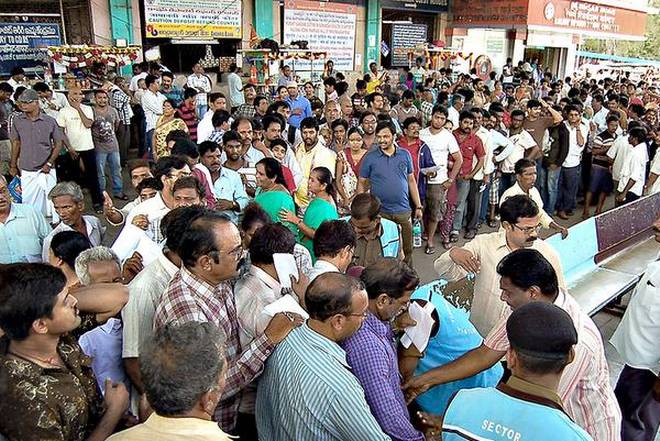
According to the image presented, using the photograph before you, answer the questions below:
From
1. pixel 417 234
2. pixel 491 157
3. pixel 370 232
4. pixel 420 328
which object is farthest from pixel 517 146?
pixel 420 328

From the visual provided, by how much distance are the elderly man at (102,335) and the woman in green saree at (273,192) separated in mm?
1755

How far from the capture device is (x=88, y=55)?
28.9 feet

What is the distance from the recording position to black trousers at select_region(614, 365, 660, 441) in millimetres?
3438

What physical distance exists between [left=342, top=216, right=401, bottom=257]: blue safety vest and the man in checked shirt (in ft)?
6.52

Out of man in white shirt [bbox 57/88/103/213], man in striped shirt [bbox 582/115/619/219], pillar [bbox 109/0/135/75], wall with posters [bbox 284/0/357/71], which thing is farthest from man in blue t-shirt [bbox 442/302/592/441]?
wall with posters [bbox 284/0/357/71]

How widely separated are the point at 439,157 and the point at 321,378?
5041 millimetres

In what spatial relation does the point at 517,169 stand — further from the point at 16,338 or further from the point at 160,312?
the point at 16,338

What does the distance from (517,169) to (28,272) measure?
14.4 ft

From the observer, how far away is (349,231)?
3129 millimetres

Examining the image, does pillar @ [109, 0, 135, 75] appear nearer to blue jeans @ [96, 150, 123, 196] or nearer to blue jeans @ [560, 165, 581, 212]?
blue jeans @ [96, 150, 123, 196]

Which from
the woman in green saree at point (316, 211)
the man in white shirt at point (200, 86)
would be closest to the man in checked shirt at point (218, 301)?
the woman in green saree at point (316, 211)

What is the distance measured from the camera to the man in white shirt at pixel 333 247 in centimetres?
307

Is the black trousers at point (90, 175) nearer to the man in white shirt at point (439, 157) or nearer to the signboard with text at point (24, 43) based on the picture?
the signboard with text at point (24, 43)

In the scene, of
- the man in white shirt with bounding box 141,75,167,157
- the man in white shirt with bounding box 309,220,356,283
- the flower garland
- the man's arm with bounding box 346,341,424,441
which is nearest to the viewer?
the man's arm with bounding box 346,341,424,441
